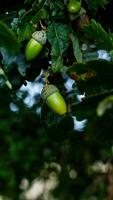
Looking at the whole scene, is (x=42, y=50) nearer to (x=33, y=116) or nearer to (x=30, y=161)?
(x=33, y=116)

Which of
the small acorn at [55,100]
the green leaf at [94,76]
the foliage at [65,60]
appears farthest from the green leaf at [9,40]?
the small acorn at [55,100]

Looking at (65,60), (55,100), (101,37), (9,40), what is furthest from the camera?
(65,60)

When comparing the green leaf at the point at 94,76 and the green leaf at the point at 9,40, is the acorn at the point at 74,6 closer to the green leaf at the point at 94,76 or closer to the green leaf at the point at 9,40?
the green leaf at the point at 94,76

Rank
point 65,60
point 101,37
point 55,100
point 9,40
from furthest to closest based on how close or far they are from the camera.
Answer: point 65,60 < point 55,100 < point 101,37 < point 9,40

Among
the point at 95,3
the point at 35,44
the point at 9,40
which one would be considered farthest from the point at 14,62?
the point at 9,40

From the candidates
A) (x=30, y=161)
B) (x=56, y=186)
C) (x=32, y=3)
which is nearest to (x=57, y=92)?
(x=32, y=3)

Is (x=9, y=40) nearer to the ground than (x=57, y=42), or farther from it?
nearer to the ground

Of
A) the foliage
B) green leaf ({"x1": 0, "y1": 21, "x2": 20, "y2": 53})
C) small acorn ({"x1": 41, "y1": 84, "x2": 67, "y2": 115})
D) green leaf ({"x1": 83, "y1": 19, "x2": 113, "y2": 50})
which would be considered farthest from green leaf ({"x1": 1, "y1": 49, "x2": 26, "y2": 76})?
green leaf ({"x1": 0, "y1": 21, "x2": 20, "y2": 53})

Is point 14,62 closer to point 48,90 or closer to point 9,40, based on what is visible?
point 48,90
